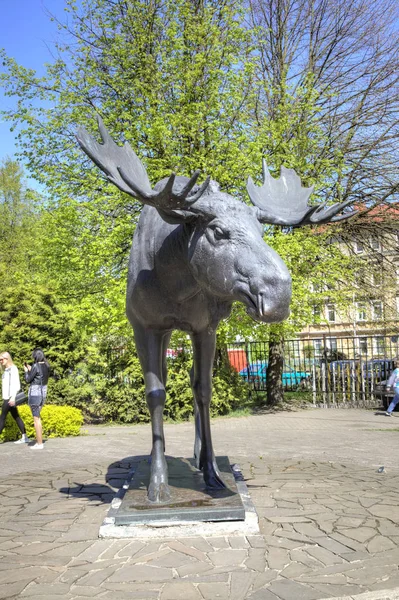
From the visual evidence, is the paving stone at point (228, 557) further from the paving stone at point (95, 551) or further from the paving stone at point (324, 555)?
the paving stone at point (95, 551)

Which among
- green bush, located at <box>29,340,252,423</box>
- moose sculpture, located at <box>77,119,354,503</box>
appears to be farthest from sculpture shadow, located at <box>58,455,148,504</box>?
green bush, located at <box>29,340,252,423</box>

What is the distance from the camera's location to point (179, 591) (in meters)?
3.04

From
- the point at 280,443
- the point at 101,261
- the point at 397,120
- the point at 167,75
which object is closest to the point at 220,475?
the point at 280,443

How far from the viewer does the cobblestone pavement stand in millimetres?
3092

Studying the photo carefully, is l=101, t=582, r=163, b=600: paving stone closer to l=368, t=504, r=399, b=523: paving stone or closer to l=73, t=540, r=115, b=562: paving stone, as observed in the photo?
l=73, t=540, r=115, b=562: paving stone

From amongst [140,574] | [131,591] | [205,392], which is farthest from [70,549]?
[205,392]

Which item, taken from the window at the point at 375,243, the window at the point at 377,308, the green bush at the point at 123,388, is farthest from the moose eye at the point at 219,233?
the window at the point at 375,243

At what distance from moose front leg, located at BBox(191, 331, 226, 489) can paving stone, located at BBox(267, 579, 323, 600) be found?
153cm

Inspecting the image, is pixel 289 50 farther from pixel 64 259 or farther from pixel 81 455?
pixel 81 455

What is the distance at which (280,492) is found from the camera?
5242 millimetres

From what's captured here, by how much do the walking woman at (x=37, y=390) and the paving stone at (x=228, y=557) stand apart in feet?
21.4

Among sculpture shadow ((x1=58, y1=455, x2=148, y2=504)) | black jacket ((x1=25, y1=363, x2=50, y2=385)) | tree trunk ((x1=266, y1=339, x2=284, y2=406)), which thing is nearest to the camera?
sculpture shadow ((x1=58, y1=455, x2=148, y2=504))

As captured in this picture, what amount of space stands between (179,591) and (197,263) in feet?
6.44

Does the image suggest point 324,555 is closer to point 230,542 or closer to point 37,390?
point 230,542
